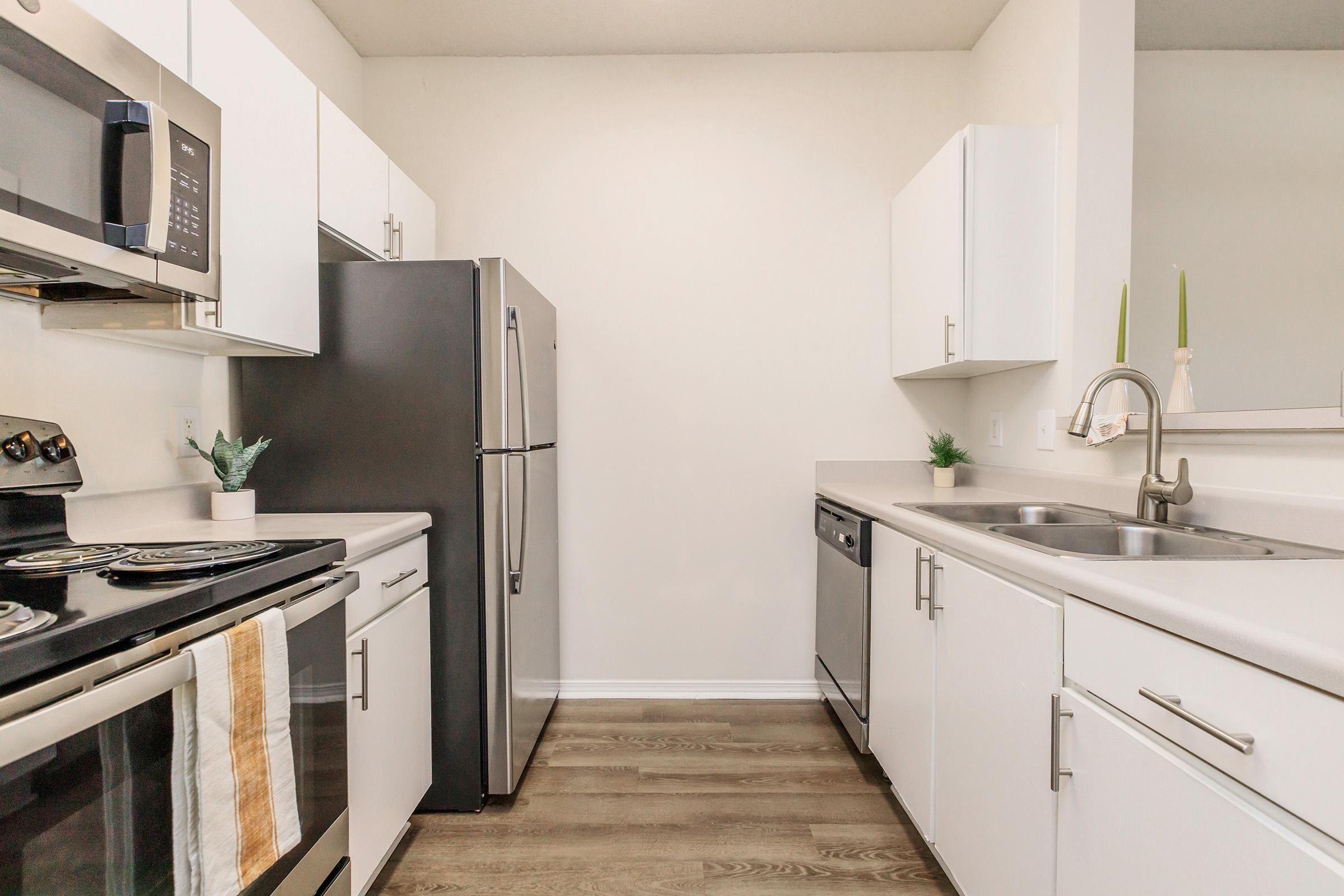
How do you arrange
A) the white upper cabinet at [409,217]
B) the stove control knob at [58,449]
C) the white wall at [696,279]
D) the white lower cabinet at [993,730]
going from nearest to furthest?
the white lower cabinet at [993,730] → the stove control knob at [58,449] → the white upper cabinet at [409,217] → the white wall at [696,279]

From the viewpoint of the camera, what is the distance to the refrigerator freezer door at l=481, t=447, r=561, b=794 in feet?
6.51

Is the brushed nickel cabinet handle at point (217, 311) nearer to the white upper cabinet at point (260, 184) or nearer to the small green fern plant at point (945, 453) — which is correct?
the white upper cabinet at point (260, 184)

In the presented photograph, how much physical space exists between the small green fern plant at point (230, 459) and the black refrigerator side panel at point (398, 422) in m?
0.18

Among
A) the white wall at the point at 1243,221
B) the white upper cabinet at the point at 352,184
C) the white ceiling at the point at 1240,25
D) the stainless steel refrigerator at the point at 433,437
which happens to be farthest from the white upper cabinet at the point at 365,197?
the white ceiling at the point at 1240,25

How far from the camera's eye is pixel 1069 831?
1.08m

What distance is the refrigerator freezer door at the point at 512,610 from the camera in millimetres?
1985

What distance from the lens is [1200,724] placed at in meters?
0.81

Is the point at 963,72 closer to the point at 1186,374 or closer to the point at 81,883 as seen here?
the point at 1186,374

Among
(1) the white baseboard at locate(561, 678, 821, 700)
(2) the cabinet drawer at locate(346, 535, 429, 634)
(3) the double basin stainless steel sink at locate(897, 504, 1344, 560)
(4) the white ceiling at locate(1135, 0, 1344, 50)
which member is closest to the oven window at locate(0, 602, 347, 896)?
(2) the cabinet drawer at locate(346, 535, 429, 634)

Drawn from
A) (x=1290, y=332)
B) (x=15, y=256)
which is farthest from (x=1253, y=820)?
(x=15, y=256)

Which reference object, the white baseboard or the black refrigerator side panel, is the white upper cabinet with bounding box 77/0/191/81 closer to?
the black refrigerator side panel

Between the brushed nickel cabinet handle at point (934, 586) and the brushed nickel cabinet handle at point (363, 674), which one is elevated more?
the brushed nickel cabinet handle at point (934, 586)

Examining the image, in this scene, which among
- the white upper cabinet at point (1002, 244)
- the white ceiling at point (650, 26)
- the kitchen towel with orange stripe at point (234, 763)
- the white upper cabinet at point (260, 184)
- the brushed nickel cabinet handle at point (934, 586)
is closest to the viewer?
the kitchen towel with orange stripe at point (234, 763)

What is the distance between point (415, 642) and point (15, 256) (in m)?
1.15
